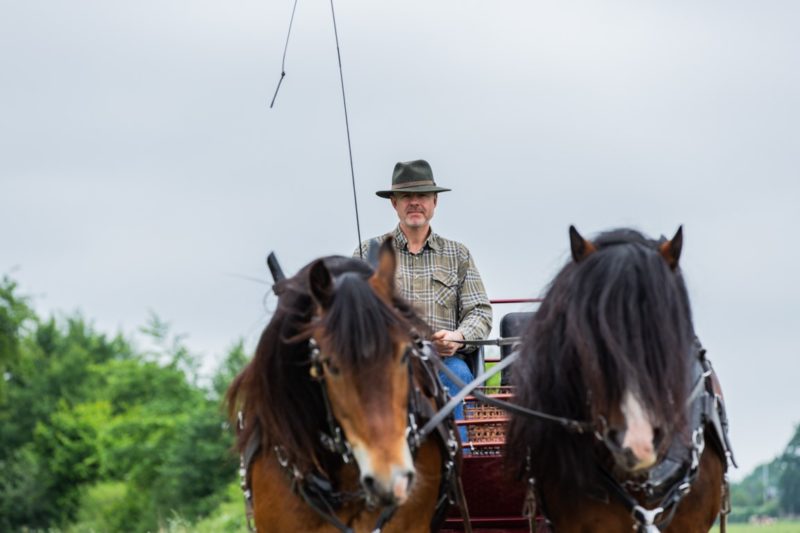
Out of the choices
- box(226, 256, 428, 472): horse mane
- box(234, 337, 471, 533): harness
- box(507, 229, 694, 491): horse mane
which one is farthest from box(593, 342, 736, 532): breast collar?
box(226, 256, 428, 472): horse mane

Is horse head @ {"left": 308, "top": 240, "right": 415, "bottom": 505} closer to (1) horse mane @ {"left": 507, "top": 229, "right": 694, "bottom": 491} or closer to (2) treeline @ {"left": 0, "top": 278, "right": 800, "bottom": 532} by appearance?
(1) horse mane @ {"left": 507, "top": 229, "right": 694, "bottom": 491}

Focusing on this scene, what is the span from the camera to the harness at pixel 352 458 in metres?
6.50

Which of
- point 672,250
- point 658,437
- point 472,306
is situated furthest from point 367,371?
point 472,306

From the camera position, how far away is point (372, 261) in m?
7.21

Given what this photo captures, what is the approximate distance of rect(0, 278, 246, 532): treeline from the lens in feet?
174

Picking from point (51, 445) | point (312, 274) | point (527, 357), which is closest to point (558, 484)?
point (527, 357)

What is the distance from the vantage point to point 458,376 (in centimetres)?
866

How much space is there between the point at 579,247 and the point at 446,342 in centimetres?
156

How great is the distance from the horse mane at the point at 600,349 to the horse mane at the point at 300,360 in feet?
2.19

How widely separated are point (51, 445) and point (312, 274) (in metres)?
62.5

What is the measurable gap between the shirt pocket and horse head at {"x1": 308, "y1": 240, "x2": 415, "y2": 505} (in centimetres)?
239

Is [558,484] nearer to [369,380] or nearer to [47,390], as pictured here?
[369,380]

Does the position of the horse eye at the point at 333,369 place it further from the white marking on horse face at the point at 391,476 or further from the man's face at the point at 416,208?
the man's face at the point at 416,208

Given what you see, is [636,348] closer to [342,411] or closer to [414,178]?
[342,411]
